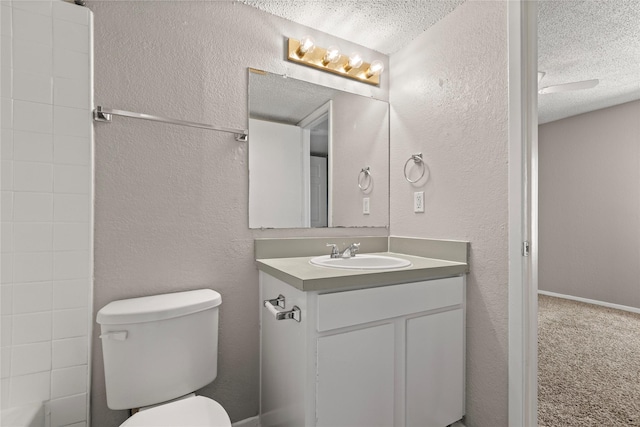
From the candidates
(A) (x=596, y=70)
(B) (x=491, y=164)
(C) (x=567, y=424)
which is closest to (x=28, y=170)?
(B) (x=491, y=164)

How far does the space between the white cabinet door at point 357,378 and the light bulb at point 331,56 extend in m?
1.45

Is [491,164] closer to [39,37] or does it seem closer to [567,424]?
[567,424]

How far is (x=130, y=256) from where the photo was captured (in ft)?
4.43

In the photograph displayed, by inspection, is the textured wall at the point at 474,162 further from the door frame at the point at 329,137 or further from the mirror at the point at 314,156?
the door frame at the point at 329,137

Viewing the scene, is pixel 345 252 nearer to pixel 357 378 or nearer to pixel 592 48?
pixel 357 378

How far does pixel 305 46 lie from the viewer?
167 cm

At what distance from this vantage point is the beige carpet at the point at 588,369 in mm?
1638

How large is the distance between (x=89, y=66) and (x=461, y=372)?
2.12 m

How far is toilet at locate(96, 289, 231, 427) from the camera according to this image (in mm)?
1096

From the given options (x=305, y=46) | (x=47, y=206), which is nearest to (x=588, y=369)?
(x=305, y=46)

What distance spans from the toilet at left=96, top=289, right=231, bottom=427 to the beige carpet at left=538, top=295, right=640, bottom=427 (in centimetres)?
170

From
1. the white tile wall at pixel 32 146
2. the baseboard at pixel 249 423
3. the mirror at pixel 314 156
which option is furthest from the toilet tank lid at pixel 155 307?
the baseboard at pixel 249 423

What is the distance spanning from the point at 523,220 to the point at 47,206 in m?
1.90

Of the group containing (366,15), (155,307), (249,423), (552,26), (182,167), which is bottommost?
(249,423)
